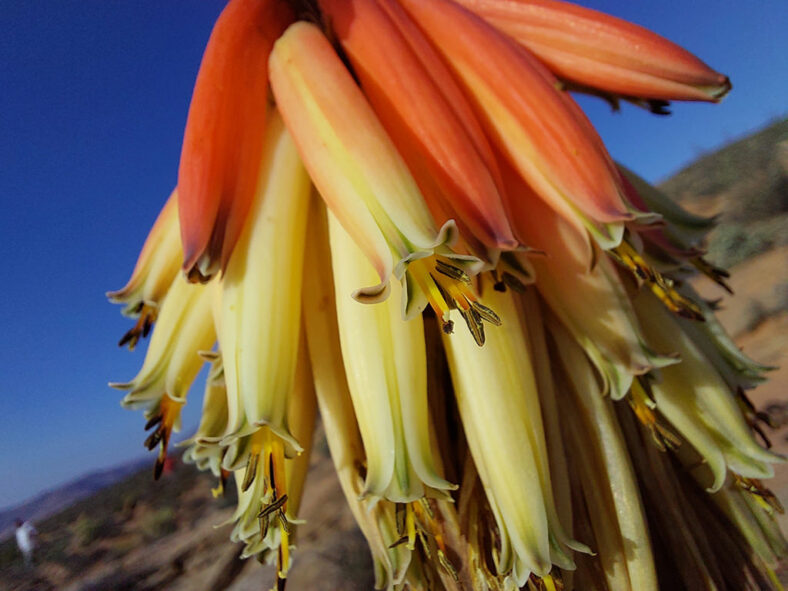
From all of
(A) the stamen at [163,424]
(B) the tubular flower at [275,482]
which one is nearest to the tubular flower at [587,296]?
(B) the tubular flower at [275,482]

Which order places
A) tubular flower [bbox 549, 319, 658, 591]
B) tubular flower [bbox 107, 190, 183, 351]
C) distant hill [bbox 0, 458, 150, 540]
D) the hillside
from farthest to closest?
the hillside → distant hill [bbox 0, 458, 150, 540] → tubular flower [bbox 107, 190, 183, 351] → tubular flower [bbox 549, 319, 658, 591]

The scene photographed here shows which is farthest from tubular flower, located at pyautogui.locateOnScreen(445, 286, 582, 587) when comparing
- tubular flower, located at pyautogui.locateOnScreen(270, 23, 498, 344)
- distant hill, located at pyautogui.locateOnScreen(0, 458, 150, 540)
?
distant hill, located at pyautogui.locateOnScreen(0, 458, 150, 540)

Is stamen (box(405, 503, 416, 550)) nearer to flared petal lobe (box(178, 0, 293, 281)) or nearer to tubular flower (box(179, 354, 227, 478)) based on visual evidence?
tubular flower (box(179, 354, 227, 478))

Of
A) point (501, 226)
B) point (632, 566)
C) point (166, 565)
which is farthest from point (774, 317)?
point (166, 565)

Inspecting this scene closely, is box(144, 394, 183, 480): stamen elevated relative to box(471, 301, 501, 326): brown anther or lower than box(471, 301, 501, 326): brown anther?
lower

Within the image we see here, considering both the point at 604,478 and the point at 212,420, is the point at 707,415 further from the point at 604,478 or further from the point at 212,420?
the point at 212,420

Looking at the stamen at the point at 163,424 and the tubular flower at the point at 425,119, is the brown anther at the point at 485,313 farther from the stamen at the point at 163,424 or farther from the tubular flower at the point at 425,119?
the stamen at the point at 163,424

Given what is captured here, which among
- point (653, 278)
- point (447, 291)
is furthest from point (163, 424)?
point (653, 278)
